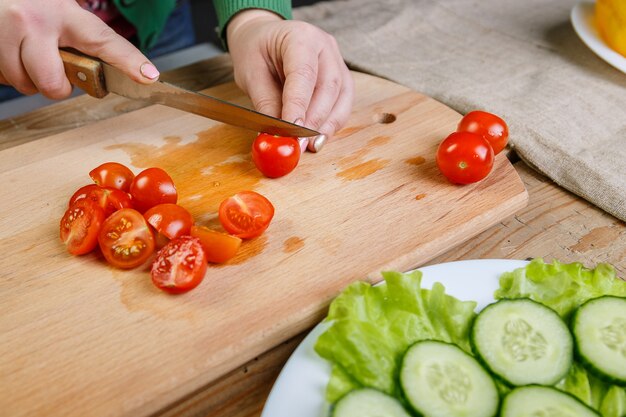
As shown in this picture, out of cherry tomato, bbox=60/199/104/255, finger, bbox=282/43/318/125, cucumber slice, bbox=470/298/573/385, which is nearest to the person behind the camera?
cucumber slice, bbox=470/298/573/385

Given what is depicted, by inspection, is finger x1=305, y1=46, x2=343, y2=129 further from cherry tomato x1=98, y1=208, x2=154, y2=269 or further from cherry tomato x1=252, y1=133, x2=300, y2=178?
cherry tomato x1=98, y1=208, x2=154, y2=269

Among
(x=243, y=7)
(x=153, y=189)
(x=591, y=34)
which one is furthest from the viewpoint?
(x=591, y=34)

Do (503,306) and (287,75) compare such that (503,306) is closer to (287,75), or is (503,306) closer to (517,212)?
(517,212)

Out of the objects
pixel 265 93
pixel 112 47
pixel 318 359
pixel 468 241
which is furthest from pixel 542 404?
pixel 112 47

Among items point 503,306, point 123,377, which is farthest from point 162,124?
point 503,306

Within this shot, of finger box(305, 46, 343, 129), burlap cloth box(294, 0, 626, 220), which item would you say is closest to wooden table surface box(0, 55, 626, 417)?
burlap cloth box(294, 0, 626, 220)

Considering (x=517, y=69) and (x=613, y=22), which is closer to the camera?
(x=613, y=22)

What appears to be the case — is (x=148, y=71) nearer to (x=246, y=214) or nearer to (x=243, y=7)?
(x=246, y=214)
